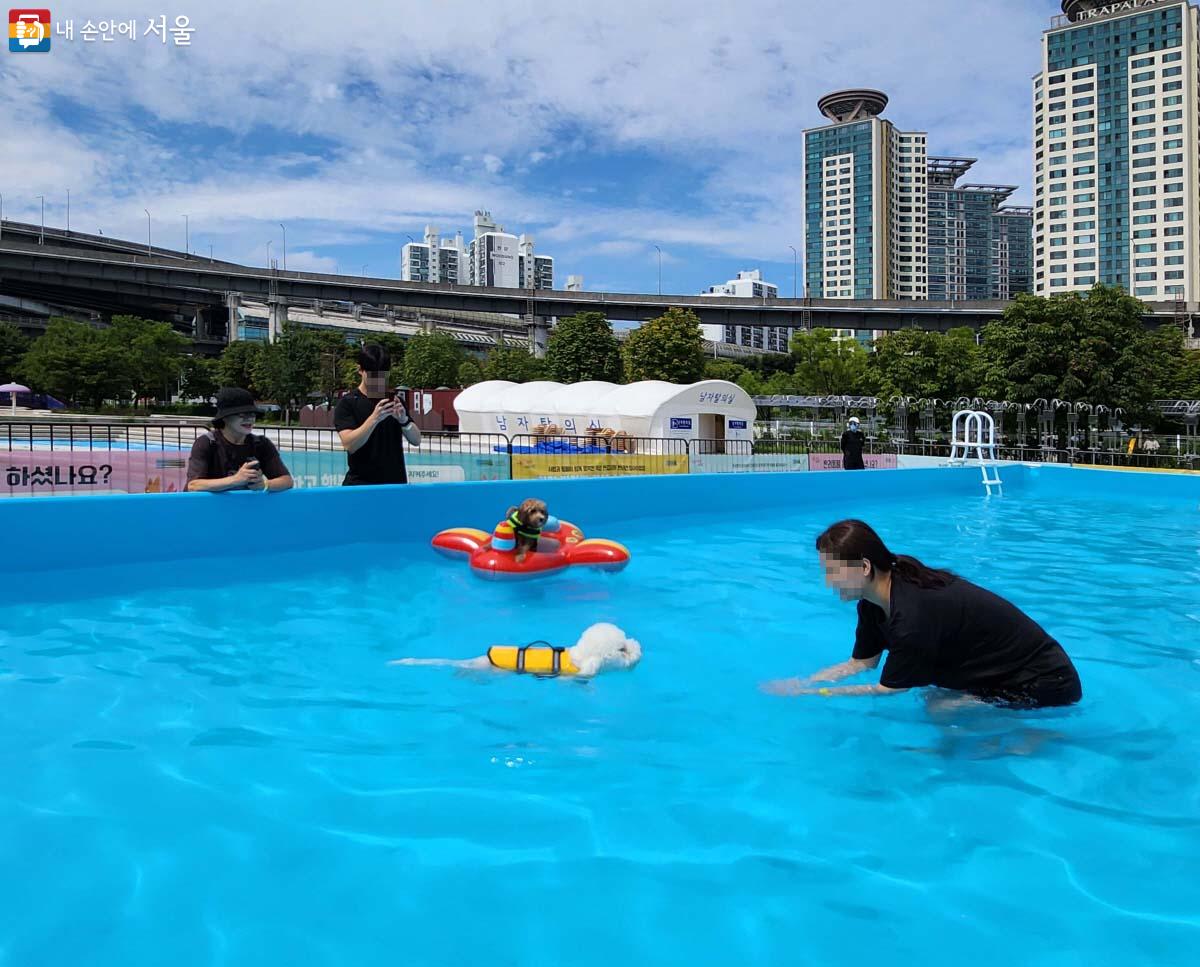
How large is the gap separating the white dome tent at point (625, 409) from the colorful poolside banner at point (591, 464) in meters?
8.56

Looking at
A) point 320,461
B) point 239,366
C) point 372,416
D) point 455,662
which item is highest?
point 239,366

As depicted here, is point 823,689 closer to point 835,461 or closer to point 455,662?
point 455,662

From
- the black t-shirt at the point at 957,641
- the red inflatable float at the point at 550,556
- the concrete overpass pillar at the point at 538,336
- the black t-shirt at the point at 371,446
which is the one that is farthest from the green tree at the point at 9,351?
the black t-shirt at the point at 957,641

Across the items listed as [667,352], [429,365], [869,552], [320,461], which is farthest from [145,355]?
[869,552]

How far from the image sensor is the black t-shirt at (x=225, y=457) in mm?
7785

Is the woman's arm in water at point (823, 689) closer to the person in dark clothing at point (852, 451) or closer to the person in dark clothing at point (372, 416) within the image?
the person in dark clothing at point (372, 416)

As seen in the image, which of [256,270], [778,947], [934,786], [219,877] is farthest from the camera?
[256,270]

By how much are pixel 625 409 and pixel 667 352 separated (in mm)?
26218

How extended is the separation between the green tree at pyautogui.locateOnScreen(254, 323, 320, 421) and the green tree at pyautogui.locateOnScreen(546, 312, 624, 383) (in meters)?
17.7

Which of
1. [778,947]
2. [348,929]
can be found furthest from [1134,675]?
[348,929]

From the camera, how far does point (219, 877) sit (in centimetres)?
310

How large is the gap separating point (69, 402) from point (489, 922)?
68.3 meters

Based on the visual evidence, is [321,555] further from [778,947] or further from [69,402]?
[69,402]

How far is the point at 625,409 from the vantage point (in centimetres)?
2916
